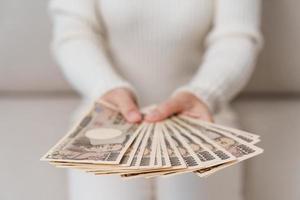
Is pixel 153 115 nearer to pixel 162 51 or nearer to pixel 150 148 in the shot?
pixel 150 148

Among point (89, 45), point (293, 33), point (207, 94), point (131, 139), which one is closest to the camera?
point (131, 139)

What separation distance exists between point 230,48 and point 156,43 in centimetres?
16

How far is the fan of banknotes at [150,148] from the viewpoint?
66 cm

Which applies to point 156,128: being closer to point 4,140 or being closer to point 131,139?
point 131,139

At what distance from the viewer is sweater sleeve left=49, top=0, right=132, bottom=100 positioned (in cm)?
99

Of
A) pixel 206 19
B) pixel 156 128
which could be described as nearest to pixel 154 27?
pixel 206 19

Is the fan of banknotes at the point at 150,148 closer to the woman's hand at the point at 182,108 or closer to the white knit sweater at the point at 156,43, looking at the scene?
the woman's hand at the point at 182,108

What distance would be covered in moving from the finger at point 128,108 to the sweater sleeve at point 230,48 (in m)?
0.13

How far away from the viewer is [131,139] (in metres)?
0.76

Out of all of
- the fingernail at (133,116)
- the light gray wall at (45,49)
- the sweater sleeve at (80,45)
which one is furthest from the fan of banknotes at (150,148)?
the light gray wall at (45,49)

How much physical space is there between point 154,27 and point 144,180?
1.19 feet

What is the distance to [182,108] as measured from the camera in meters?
0.88

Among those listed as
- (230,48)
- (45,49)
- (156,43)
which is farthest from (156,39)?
(45,49)

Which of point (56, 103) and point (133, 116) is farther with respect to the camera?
point (56, 103)
